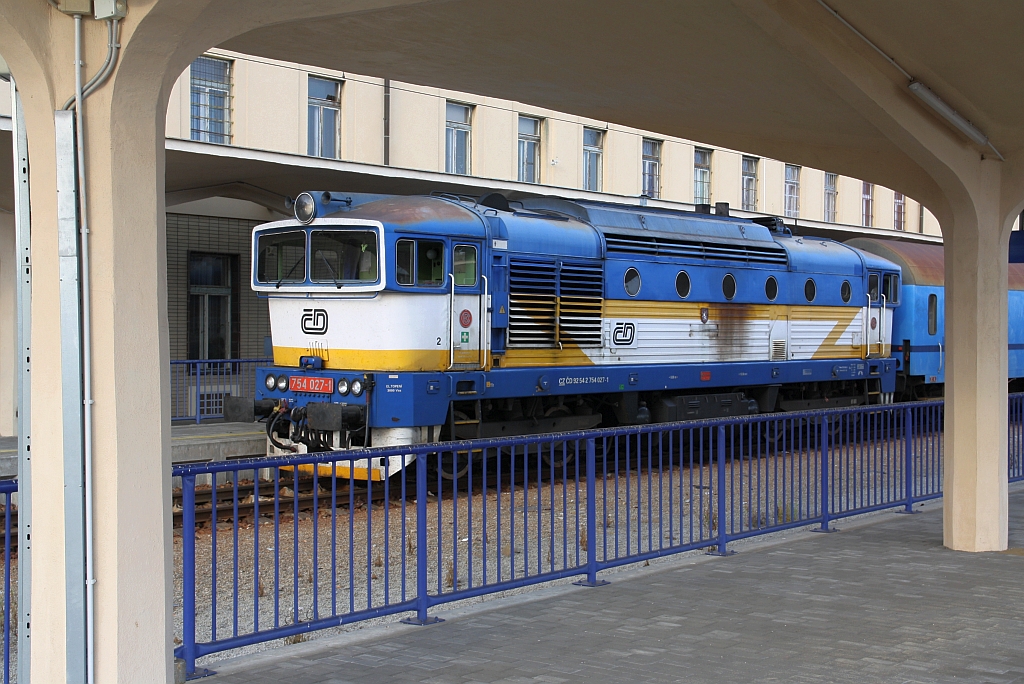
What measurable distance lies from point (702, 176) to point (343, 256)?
63.8ft

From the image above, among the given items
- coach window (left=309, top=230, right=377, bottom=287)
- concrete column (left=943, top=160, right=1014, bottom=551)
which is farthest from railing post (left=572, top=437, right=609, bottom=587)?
coach window (left=309, top=230, right=377, bottom=287)

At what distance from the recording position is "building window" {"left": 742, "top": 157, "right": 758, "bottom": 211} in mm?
32062

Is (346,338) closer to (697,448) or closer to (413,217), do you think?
(413,217)

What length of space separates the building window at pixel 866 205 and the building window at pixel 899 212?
1425 mm

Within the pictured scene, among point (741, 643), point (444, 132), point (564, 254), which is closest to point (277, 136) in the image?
point (444, 132)

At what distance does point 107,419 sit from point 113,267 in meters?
0.63

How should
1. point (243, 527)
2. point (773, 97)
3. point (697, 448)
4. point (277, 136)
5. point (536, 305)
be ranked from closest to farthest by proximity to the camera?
point (773, 97) < point (697, 448) < point (243, 527) < point (536, 305) < point (277, 136)

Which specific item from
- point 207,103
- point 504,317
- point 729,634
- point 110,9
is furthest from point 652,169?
point 110,9

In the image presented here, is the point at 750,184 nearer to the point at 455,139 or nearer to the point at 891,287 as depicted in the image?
the point at 455,139

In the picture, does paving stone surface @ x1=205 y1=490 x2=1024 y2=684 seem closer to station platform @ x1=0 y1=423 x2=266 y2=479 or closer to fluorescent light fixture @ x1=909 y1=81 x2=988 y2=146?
fluorescent light fixture @ x1=909 y1=81 x2=988 y2=146

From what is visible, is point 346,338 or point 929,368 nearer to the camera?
point 346,338

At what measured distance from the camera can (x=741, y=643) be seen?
6156 millimetres

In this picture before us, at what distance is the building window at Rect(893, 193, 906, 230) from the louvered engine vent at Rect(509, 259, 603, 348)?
84.7 feet

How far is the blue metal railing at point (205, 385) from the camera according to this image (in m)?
17.6
